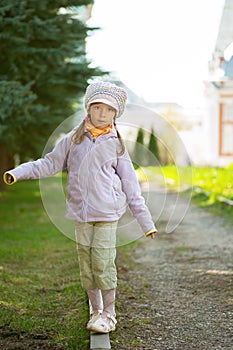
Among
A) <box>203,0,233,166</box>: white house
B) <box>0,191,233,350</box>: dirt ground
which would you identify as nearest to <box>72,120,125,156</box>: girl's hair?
<box>0,191,233,350</box>: dirt ground

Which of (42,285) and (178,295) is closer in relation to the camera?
(178,295)

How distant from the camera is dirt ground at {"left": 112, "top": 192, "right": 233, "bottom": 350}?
12.6 feet

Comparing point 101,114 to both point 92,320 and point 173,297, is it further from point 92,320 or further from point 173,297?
point 173,297

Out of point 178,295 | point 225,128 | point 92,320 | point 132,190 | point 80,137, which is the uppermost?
point 80,137

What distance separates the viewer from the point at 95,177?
11.9ft

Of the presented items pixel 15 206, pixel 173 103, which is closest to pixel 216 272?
pixel 15 206

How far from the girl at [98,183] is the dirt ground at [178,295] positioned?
342 mm

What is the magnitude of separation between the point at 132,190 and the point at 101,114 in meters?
0.47

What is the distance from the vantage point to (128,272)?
5.98 metres

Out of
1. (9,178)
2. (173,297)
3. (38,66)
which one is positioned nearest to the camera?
(9,178)

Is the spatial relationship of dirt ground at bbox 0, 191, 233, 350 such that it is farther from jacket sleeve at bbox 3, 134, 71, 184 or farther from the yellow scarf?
the yellow scarf

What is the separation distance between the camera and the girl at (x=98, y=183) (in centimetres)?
364

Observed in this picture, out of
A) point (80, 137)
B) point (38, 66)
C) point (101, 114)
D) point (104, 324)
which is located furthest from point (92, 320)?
point (38, 66)

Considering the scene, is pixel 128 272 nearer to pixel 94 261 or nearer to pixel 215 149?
pixel 94 261
